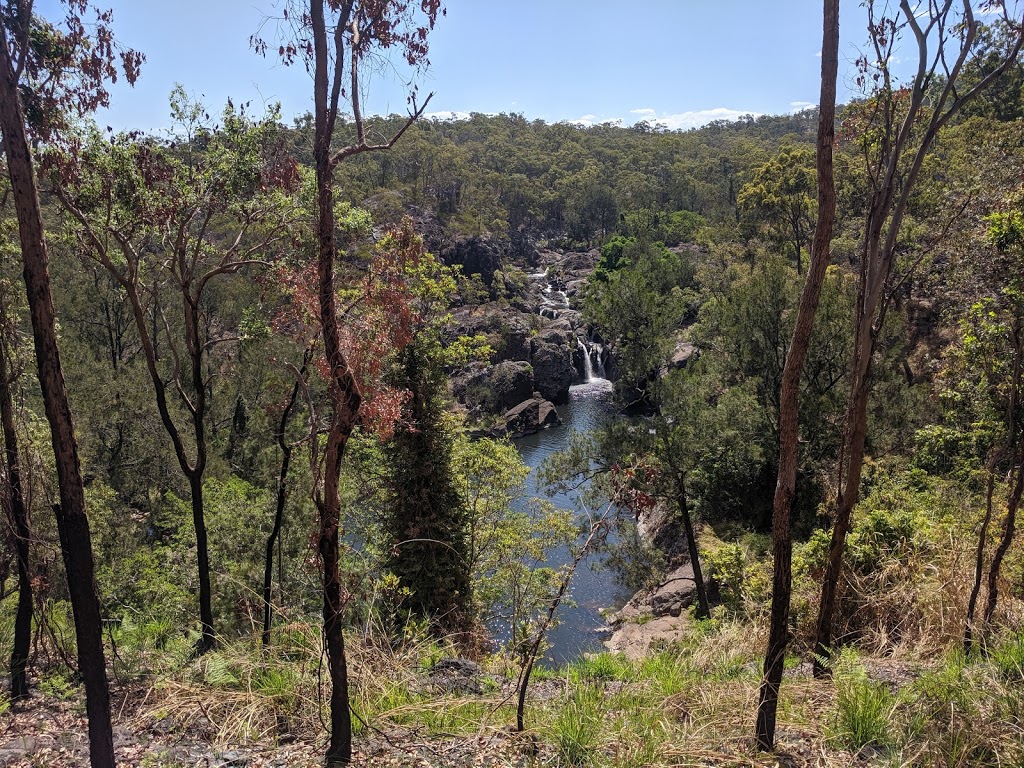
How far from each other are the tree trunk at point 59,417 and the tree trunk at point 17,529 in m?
2.33

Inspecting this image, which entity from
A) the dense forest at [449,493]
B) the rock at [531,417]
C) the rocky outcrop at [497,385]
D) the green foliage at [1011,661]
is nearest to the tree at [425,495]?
the dense forest at [449,493]

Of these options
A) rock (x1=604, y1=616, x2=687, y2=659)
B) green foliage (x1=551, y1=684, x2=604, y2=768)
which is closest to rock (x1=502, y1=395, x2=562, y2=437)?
rock (x1=604, y1=616, x2=687, y2=659)

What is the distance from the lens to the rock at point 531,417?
132ft

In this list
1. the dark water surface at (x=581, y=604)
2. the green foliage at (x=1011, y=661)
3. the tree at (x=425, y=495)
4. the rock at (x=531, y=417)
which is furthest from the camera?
the rock at (x=531, y=417)

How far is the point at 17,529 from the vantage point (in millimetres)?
6785

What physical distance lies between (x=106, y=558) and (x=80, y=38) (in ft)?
46.9

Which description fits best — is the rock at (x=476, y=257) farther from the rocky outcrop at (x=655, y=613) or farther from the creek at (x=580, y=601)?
the rocky outcrop at (x=655, y=613)

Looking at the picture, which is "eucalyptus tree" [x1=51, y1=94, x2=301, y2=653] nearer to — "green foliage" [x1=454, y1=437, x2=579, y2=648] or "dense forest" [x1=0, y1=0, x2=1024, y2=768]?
"dense forest" [x1=0, y1=0, x2=1024, y2=768]

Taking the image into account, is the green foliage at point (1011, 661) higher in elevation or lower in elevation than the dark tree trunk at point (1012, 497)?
lower

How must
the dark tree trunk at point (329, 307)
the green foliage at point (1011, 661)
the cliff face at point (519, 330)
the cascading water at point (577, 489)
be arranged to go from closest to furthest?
the dark tree trunk at point (329, 307), the green foliage at point (1011, 661), the cascading water at point (577, 489), the cliff face at point (519, 330)

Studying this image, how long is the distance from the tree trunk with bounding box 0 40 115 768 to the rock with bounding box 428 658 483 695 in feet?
9.18

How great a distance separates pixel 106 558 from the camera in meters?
17.4

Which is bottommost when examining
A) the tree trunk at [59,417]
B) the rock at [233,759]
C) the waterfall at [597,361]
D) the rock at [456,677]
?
the rock at [456,677]

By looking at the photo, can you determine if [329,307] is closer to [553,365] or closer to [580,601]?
[580,601]
